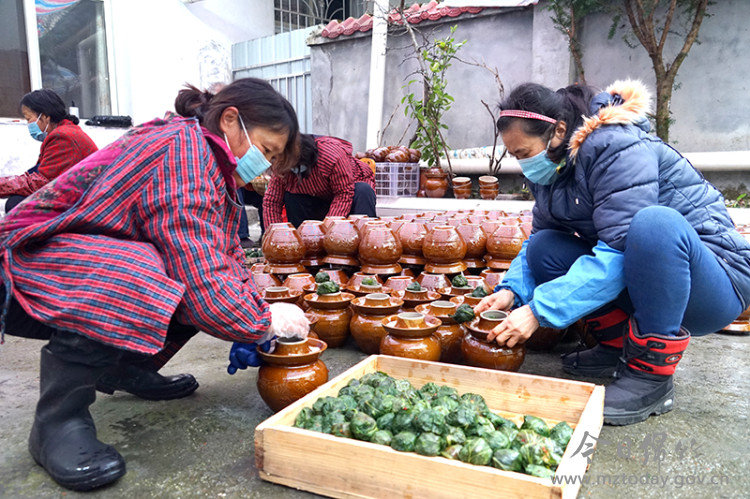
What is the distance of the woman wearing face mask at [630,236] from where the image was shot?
174 centimetres

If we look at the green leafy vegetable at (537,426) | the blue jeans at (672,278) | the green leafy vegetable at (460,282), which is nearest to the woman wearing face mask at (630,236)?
the blue jeans at (672,278)

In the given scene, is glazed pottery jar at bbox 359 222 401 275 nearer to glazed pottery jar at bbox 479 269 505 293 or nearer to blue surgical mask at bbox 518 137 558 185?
glazed pottery jar at bbox 479 269 505 293

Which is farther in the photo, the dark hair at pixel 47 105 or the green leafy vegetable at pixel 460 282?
the dark hair at pixel 47 105

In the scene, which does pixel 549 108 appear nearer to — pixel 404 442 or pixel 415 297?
pixel 415 297

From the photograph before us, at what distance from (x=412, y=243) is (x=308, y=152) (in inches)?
46.4

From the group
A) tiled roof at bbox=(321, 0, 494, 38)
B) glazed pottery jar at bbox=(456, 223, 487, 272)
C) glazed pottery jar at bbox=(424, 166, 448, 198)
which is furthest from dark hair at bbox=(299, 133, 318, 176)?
tiled roof at bbox=(321, 0, 494, 38)

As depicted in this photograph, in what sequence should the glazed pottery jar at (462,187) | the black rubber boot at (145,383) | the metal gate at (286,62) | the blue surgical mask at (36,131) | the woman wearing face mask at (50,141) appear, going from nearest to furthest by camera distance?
the black rubber boot at (145,383), the woman wearing face mask at (50,141), the blue surgical mask at (36,131), the glazed pottery jar at (462,187), the metal gate at (286,62)

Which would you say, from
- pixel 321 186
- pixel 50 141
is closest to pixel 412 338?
pixel 321 186

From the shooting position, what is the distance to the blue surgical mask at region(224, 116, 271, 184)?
68.6 inches

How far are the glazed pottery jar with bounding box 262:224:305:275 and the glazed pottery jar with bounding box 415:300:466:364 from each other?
1.01m

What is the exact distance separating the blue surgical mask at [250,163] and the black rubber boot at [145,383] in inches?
30.9

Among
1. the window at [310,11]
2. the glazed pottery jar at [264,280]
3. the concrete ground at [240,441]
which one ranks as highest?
the window at [310,11]

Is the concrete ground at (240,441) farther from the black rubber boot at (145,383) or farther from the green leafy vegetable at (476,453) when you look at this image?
the green leafy vegetable at (476,453)

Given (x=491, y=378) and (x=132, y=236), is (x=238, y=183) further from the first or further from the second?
(x=491, y=378)
